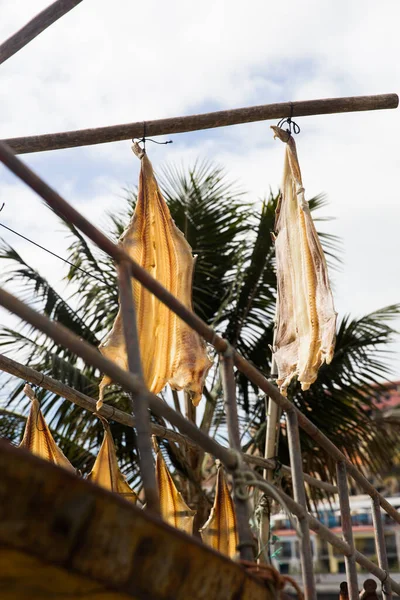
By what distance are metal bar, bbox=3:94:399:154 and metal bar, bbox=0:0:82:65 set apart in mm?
505

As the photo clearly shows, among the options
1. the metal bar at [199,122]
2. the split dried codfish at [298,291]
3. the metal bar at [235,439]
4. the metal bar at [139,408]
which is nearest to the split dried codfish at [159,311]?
the metal bar at [199,122]

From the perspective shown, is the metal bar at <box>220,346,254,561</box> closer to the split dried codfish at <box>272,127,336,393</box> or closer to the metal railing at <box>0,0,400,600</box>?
the metal railing at <box>0,0,400,600</box>

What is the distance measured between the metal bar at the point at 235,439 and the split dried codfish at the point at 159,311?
3.49ft

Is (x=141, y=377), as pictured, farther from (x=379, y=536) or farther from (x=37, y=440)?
(x=37, y=440)

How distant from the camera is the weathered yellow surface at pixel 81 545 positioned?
1.83 metres

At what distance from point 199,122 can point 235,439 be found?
2777 mm

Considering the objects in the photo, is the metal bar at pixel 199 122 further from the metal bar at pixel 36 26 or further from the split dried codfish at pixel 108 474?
the split dried codfish at pixel 108 474

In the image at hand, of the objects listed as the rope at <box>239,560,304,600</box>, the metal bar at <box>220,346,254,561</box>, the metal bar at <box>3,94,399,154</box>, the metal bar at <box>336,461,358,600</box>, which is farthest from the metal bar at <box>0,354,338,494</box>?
the rope at <box>239,560,304,600</box>

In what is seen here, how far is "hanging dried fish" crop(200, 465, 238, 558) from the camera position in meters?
5.81

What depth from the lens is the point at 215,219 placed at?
12.4 meters

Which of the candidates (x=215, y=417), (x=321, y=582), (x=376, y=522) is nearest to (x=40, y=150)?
(x=376, y=522)

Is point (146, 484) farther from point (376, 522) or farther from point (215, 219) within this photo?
point (215, 219)

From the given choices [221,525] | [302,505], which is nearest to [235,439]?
[302,505]

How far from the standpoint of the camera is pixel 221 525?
20.0 ft
